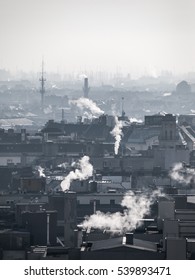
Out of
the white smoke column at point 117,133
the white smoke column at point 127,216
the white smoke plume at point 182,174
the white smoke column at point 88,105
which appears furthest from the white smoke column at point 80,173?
the white smoke column at point 88,105

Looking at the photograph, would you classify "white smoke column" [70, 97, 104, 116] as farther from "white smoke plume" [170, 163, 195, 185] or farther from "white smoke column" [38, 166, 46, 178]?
"white smoke plume" [170, 163, 195, 185]

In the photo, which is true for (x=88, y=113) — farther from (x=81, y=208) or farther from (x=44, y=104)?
(x=81, y=208)

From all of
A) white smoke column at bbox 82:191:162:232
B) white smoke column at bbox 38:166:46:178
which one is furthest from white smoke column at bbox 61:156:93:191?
white smoke column at bbox 82:191:162:232

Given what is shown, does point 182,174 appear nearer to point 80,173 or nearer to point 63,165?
point 80,173

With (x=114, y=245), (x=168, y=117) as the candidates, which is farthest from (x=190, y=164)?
(x=114, y=245)

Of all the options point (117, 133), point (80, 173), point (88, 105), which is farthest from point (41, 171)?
point (88, 105)

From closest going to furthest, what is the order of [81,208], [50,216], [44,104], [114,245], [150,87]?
[114,245] < [50,216] < [81,208] < [44,104] < [150,87]

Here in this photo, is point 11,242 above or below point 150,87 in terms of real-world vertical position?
below
